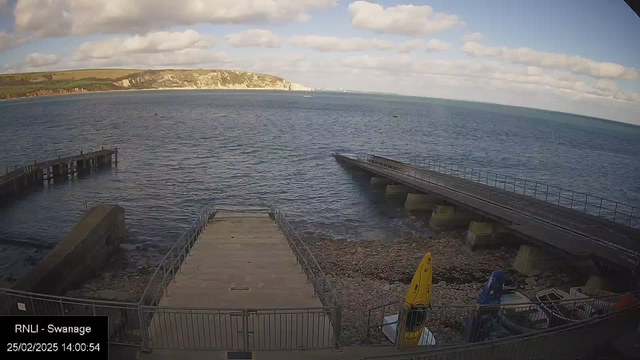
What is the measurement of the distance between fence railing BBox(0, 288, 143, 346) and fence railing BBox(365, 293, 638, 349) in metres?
5.76

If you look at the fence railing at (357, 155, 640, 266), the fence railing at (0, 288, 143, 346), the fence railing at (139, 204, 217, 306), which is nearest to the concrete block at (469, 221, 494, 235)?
the fence railing at (357, 155, 640, 266)

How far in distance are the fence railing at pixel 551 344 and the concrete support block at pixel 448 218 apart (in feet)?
61.8

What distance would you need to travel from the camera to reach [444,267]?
20.2 metres

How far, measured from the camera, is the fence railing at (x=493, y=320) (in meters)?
9.23

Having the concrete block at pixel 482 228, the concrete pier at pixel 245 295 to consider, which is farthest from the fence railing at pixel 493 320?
the concrete block at pixel 482 228

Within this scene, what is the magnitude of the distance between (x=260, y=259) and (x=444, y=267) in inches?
395

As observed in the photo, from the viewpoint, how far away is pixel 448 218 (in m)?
27.1

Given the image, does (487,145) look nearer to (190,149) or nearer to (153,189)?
(190,149)

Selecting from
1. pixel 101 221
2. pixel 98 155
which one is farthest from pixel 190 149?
pixel 101 221

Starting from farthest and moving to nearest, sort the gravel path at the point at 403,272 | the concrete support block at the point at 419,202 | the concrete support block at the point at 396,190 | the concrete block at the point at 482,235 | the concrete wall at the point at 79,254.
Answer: the concrete support block at the point at 396,190 < the concrete support block at the point at 419,202 < the concrete block at the point at 482,235 < the gravel path at the point at 403,272 < the concrete wall at the point at 79,254

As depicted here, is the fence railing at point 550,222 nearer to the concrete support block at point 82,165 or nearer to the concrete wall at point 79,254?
the concrete wall at point 79,254

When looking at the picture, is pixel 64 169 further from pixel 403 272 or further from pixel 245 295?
pixel 245 295

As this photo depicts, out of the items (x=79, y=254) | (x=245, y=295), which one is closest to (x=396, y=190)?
(x=79, y=254)

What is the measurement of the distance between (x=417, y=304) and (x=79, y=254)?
14.9 metres
